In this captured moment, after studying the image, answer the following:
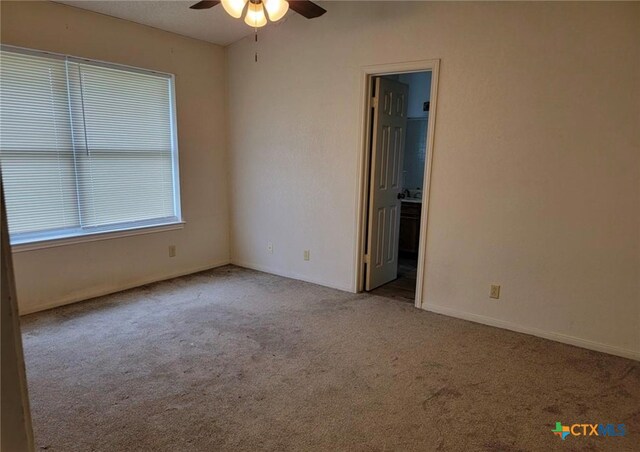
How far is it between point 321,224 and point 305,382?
1.97 meters

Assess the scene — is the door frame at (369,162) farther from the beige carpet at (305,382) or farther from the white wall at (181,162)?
the white wall at (181,162)

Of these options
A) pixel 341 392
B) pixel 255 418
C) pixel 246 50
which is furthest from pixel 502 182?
pixel 246 50

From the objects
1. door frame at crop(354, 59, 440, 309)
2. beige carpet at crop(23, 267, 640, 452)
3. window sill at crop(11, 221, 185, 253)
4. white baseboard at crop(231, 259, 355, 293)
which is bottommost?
beige carpet at crop(23, 267, 640, 452)

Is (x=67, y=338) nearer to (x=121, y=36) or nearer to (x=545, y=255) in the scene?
(x=121, y=36)

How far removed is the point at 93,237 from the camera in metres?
3.64

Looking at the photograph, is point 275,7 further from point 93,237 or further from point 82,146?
point 93,237

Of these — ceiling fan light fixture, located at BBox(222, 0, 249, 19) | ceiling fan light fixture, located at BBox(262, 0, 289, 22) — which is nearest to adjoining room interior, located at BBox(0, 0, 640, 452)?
ceiling fan light fixture, located at BBox(262, 0, 289, 22)

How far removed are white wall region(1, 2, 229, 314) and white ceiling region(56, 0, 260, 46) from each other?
10cm

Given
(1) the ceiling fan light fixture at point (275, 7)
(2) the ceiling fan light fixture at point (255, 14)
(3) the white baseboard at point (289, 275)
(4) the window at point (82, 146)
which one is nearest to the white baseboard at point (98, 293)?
(3) the white baseboard at point (289, 275)

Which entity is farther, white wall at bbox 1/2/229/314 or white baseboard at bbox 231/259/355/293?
white baseboard at bbox 231/259/355/293

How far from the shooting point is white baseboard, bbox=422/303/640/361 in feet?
9.13

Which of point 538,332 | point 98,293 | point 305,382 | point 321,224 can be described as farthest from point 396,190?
point 98,293

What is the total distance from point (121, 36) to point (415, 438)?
13.0 feet

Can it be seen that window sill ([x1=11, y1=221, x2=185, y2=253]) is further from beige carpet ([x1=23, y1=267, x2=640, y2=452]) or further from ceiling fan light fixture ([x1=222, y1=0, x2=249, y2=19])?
Result: ceiling fan light fixture ([x1=222, y1=0, x2=249, y2=19])
